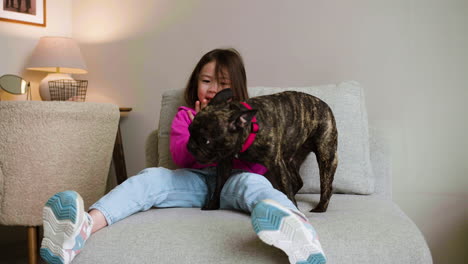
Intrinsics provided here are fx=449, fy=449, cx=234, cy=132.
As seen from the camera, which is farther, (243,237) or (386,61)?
(386,61)

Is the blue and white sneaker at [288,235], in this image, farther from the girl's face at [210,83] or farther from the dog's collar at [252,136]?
the girl's face at [210,83]

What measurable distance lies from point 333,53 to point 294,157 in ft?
2.61

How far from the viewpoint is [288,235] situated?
→ 1019mm

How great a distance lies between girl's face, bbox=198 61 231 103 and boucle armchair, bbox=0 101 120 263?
0.63 meters

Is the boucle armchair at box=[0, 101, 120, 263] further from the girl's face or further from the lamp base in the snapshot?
the lamp base

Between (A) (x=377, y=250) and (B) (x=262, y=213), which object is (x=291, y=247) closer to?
(B) (x=262, y=213)

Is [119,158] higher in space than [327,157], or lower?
lower

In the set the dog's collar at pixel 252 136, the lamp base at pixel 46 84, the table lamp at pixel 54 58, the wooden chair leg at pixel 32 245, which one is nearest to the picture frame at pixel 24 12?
the table lamp at pixel 54 58

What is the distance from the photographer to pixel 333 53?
227cm

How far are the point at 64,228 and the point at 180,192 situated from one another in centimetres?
49

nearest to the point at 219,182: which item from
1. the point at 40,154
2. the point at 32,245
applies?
A: the point at 40,154

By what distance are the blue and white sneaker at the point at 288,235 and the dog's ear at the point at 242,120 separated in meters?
0.28

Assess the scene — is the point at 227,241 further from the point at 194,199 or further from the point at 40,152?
the point at 40,152

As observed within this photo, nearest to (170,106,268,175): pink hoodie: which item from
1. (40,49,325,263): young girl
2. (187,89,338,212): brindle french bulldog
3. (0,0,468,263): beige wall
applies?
(40,49,325,263): young girl
